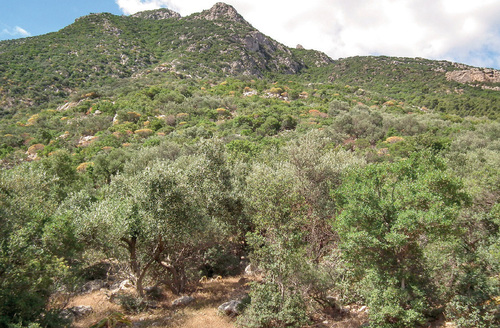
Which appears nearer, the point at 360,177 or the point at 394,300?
the point at 394,300

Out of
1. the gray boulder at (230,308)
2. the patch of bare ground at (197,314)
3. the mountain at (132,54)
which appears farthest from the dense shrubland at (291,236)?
the mountain at (132,54)

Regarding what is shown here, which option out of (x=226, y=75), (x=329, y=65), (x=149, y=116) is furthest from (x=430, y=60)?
(x=149, y=116)

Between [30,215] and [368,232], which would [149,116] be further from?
[368,232]

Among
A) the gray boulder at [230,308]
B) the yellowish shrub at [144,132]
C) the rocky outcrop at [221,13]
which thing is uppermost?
the rocky outcrop at [221,13]

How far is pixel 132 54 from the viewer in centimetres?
9844

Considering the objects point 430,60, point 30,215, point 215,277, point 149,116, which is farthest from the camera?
point 430,60

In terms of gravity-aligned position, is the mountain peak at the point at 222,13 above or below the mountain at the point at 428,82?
above

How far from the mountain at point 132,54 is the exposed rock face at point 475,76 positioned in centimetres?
5396

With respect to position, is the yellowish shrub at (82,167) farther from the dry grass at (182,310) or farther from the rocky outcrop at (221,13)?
the rocky outcrop at (221,13)

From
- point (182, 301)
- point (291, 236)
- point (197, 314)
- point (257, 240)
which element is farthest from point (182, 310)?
point (291, 236)

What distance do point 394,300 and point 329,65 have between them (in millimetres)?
132824

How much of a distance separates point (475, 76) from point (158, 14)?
151 metres

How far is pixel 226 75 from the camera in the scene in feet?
307

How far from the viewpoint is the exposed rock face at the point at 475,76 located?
300 feet
